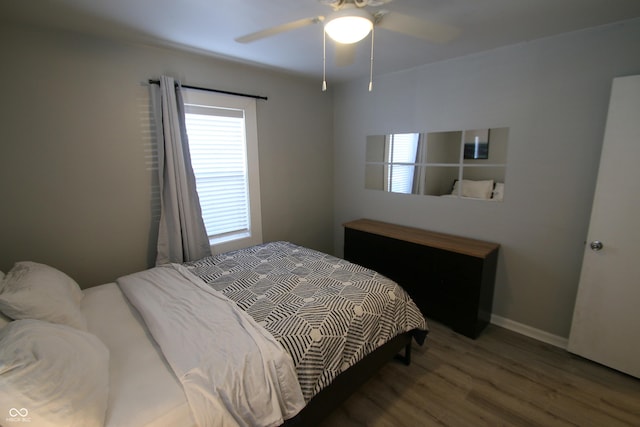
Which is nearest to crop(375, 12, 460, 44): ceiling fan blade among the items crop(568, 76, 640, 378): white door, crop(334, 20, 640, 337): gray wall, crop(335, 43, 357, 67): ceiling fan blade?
crop(335, 43, 357, 67): ceiling fan blade

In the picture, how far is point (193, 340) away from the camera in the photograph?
137 centimetres

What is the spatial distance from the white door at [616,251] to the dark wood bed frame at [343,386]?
137 cm

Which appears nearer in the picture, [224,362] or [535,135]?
[224,362]

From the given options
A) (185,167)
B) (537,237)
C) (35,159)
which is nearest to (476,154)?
(537,237)

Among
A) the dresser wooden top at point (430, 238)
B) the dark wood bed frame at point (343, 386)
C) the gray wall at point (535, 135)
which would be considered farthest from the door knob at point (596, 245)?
the dark wood bed frame at point (343, 386)

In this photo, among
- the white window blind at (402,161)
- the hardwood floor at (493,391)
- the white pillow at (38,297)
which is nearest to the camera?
the white pillow at (38,297)

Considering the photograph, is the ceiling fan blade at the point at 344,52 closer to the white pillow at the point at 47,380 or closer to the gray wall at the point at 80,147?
the gray wall at the point at 80,147

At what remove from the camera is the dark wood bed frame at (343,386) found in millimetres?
1444

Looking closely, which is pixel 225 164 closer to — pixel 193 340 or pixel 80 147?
pixel 80 147

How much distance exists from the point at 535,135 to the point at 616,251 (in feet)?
3.25

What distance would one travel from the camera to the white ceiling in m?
1.65


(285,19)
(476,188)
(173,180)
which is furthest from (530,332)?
(173,180)

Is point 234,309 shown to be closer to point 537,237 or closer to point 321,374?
point 321,374

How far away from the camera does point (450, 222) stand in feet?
9.32
